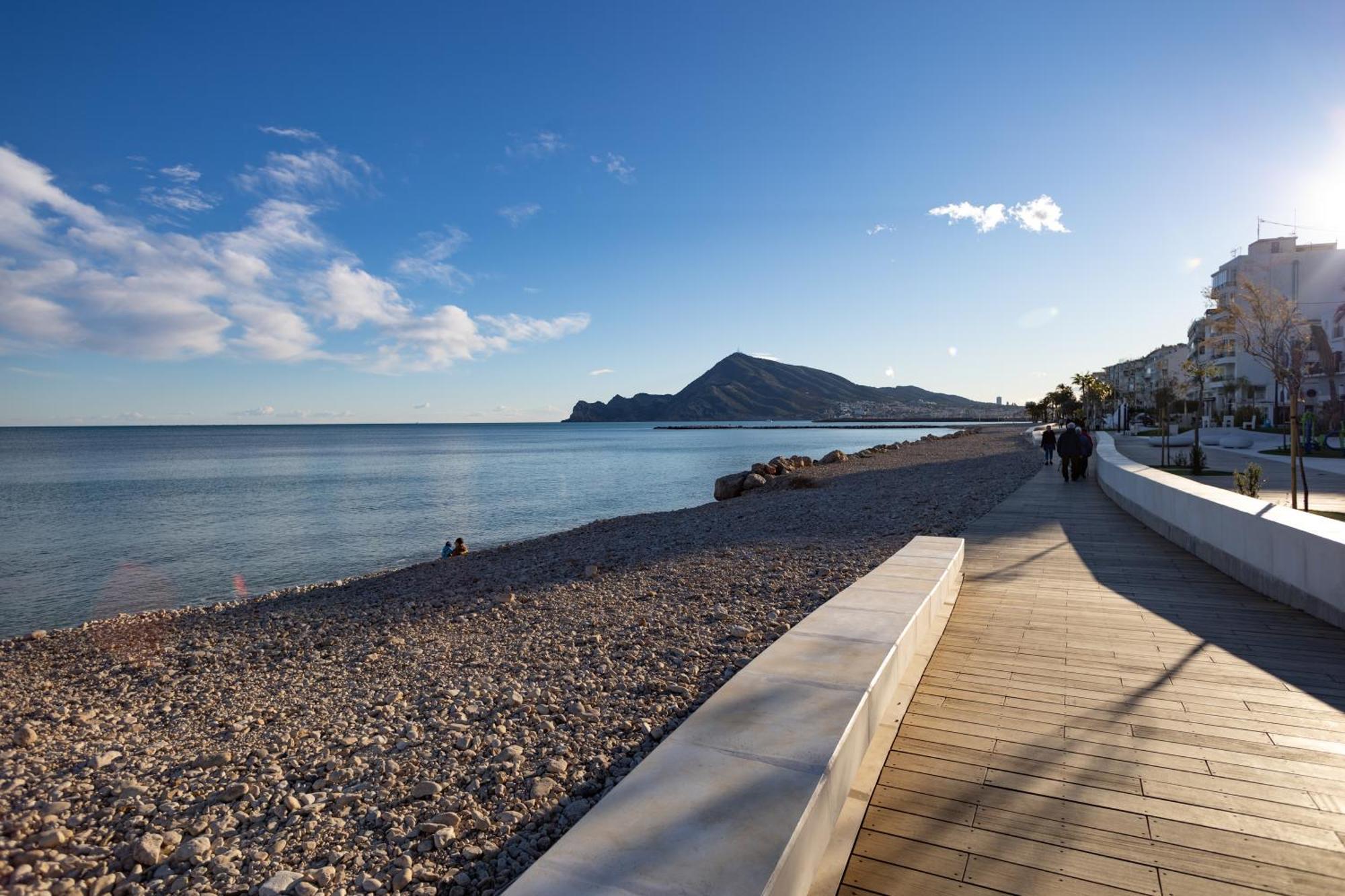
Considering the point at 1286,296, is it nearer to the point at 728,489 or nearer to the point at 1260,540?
the point at 728,489

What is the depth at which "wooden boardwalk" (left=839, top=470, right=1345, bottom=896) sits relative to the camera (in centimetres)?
260

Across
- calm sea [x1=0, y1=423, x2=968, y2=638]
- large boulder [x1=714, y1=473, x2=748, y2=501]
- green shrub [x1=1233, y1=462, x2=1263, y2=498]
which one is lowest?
calm sea [x1=0, y1=423, x2=968, y2=638]

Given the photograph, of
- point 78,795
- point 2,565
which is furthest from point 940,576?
point 2,565

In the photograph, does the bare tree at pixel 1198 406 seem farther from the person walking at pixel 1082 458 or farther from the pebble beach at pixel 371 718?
the pebble beach at pixel 371 718

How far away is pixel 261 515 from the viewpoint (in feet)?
92.3

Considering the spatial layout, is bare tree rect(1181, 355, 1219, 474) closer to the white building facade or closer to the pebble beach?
the pebble beach

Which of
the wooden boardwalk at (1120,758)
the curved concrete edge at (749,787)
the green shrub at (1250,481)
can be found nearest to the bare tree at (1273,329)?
the green shrub at (1250,481)

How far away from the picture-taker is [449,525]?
945 inches

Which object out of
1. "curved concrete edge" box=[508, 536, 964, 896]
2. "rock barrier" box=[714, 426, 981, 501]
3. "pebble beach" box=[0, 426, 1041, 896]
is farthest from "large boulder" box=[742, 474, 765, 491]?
"curved concrete edge" box=[508, 536, 964, 896]

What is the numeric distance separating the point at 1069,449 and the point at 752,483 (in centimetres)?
1070

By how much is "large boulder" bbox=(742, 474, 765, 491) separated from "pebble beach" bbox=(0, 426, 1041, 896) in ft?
46.2

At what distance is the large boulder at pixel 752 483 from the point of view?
25109mm

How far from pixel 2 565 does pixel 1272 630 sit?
1041 inches

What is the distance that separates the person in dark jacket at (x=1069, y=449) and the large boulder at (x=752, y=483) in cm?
1014
